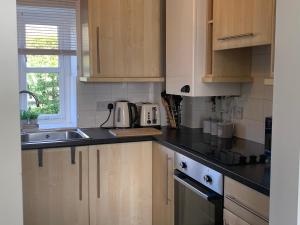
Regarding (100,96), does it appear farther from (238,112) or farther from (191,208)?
(191,208)

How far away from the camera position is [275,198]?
1.04 metres

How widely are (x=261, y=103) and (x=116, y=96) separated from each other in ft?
4.29

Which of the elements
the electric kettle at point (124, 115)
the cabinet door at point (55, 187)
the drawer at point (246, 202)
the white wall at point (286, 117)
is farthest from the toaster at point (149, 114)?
the white wall at point (286, 117)

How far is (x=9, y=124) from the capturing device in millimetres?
644

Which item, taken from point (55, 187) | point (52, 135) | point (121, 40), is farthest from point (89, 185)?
point (121, 40)

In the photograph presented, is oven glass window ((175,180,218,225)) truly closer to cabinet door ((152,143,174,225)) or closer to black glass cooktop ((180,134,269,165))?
cabinet door ((152,143,174,225))

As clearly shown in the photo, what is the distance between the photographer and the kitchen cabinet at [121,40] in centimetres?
281

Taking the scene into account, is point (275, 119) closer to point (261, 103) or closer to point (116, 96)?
point (261, 103)

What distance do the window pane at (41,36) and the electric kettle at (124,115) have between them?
2.47 ft

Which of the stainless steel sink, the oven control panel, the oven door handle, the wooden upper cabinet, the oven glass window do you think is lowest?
the oven glass window

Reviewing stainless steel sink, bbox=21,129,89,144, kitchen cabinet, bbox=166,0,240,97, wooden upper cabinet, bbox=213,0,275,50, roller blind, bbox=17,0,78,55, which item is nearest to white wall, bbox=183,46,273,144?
kitchen cabinet, bbox=166,0,240,97

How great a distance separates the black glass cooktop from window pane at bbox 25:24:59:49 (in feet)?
4.72

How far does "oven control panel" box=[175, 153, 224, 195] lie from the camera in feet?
6.25

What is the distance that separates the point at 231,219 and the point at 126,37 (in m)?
1.68
